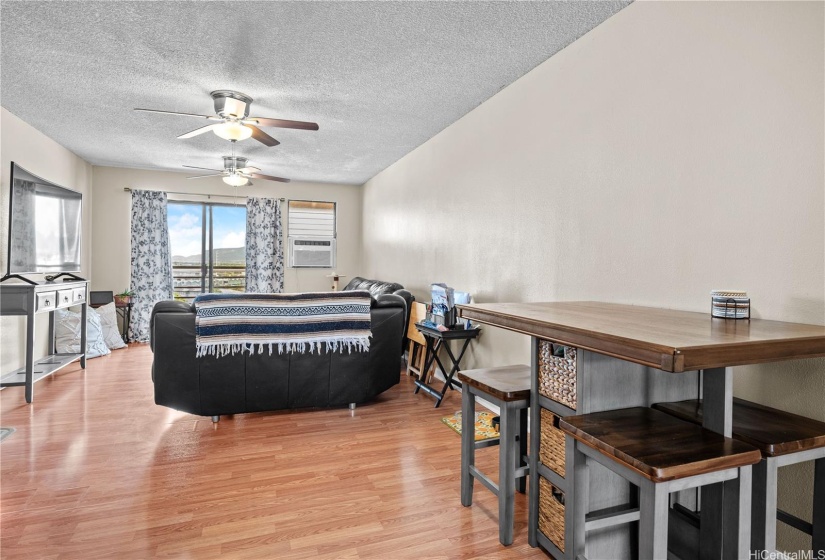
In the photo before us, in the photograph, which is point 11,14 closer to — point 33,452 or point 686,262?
point 33,452

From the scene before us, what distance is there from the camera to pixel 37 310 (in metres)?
3.61

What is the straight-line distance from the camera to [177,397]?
9.94 ft

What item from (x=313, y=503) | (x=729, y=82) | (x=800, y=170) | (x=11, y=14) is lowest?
(x=313, y=503)

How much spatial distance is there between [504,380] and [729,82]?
1.56 m

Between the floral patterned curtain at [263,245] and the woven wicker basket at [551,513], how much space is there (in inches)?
239

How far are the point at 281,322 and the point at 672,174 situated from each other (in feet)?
8.32

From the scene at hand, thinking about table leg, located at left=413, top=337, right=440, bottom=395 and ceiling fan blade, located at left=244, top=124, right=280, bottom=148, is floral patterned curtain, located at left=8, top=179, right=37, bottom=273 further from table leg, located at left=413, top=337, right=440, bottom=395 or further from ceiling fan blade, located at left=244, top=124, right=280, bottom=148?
table leg, located at left=413, top=337, right=440, bottom=395

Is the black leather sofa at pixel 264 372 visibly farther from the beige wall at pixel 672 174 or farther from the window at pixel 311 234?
the window at pixel 311 234

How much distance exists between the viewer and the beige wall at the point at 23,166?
387 centimetres

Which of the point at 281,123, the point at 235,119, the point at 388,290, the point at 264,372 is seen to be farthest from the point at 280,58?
the point at 388,290

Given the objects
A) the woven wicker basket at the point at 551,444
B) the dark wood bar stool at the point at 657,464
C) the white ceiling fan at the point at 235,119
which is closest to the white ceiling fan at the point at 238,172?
the white ceiling fan at the point at 235,119

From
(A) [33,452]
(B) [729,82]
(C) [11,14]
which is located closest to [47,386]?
(A) [33,452]

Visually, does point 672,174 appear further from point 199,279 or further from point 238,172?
point 199,279

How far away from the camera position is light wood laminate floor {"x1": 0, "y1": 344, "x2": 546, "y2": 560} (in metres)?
1.82
